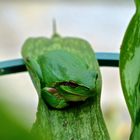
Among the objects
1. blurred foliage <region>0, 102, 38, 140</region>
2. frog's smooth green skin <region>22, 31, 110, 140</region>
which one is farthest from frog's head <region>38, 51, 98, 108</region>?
blurred foliage <region>0, 102, 38, 140</region>

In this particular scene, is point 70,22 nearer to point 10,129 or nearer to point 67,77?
point 67,77

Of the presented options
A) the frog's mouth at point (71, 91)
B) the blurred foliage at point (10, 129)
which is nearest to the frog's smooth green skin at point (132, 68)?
the frog's mouth at point (71, 91)

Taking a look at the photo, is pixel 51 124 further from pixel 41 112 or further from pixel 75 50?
→ pixel 75 50

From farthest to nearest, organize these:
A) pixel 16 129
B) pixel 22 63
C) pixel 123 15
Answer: pixel 123 15 < pixel 22 63 < pixel 16 129

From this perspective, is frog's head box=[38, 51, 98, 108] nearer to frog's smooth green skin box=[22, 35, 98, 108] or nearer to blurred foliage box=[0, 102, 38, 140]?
frog's smooth green skin box=[22, 35, 98, 108]

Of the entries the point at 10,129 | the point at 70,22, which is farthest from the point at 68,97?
the point at 70,22

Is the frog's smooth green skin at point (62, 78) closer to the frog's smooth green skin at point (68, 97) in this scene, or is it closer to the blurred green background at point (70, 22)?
the frog's smooth green skin at point (68, 97)

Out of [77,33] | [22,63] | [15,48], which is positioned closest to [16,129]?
[22,63]
